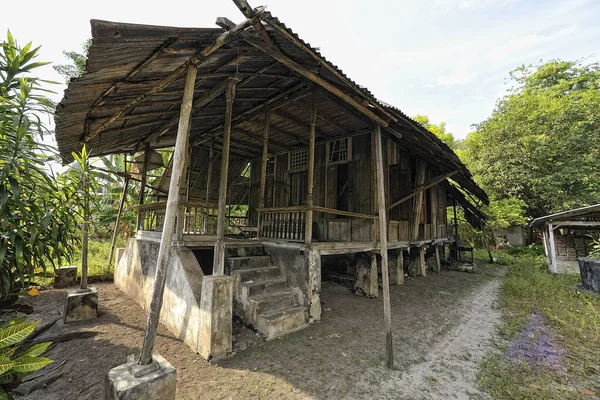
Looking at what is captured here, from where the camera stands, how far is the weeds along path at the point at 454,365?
321 centimetres

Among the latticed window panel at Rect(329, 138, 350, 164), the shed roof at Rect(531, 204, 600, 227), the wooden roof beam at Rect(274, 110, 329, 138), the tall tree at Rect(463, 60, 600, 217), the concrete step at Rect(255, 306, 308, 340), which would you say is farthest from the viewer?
the tall tree at Rect(463, 60, 600, 217)

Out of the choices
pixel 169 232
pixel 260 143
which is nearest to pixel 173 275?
pixel 169 232

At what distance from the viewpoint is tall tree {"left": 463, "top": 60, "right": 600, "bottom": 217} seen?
653 inches

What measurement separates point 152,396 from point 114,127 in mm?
5649

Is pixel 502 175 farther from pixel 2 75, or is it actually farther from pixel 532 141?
pixel 2 75

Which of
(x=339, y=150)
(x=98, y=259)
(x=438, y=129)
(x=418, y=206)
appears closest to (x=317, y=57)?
(x=339, y=150)

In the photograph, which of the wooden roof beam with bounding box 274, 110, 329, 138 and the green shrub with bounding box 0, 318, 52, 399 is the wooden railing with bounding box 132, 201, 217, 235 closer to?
the green shrub with bounding box 0, 318, 52, 399

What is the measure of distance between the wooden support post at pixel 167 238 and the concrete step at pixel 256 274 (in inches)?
85.9

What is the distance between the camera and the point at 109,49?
2613 millimetres

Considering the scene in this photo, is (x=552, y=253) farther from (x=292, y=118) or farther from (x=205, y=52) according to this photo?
(x=205, y=52)

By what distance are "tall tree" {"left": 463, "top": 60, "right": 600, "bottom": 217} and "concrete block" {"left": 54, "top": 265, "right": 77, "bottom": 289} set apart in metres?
25.0

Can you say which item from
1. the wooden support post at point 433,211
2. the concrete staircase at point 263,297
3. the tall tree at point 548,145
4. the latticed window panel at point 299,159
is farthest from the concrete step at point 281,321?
the tall tree at point 548,145

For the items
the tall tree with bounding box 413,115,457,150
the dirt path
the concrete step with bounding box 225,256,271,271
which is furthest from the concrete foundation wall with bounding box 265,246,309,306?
the tall tree with bounding box 413,115,457,150

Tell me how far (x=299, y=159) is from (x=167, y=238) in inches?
261
